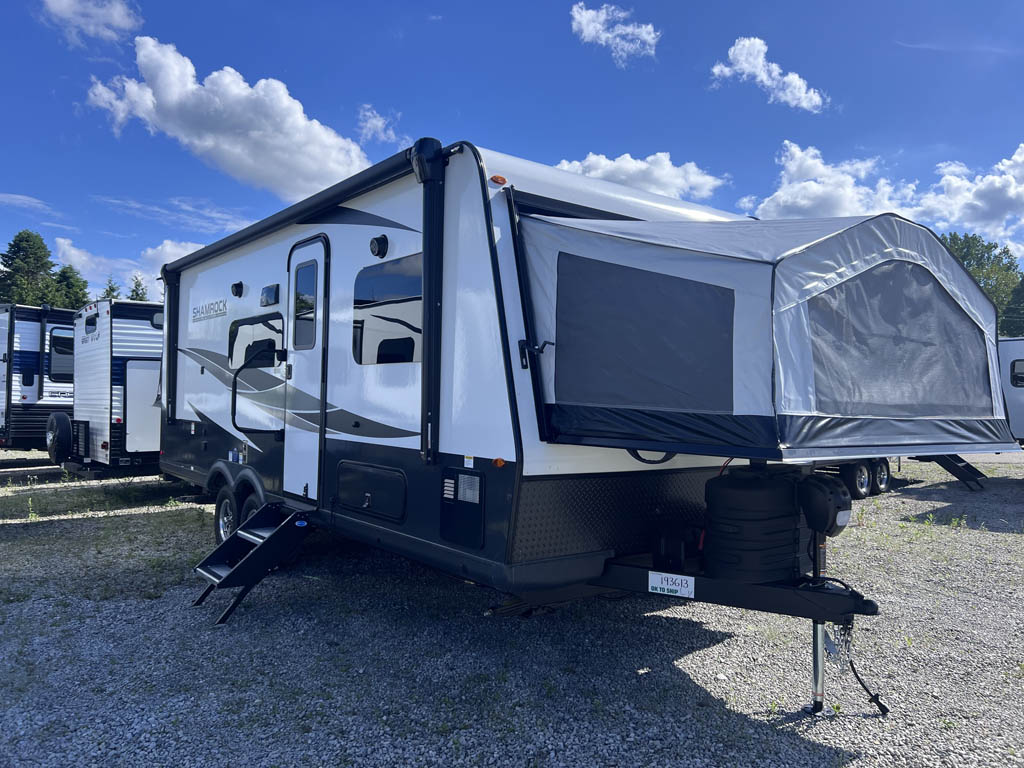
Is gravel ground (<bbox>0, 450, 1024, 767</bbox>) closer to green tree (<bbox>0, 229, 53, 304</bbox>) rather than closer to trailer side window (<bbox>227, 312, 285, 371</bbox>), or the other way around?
trailer side window (<bbox>227, 312, 285, 371</bbox>)

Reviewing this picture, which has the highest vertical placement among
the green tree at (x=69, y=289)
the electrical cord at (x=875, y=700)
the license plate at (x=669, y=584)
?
the green tree at (x=69, y=289)

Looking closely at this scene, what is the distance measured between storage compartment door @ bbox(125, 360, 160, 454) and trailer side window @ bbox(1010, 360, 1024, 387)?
1555 cm

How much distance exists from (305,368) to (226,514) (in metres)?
2.20

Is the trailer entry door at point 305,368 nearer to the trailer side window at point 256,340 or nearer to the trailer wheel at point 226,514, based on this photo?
the trailer side window at point 256,340

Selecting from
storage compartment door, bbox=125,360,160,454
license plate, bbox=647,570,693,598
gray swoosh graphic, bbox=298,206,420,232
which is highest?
gray swoosh graphic, bbox=298,206,420,232

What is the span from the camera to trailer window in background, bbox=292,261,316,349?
527 cm

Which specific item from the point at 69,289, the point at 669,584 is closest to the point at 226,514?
the point at 669,584

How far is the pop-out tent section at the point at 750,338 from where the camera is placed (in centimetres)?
313

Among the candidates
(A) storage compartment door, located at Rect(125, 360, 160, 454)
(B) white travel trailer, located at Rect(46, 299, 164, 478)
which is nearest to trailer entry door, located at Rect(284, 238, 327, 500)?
(B) white travel trailer, located at Rect(46, 299, 164, 478)

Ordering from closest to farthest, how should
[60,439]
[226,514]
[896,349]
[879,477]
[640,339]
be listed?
[640,339]
[896,349]
[226,514]
[60,439]
[879,477]

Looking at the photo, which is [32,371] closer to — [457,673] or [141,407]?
[141,407]

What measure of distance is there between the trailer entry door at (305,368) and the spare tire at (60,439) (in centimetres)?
755

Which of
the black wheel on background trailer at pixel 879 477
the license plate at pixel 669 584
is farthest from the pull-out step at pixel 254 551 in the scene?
the black wheel on background trailer at pixel 879 477

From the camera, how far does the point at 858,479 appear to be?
11062 mm
